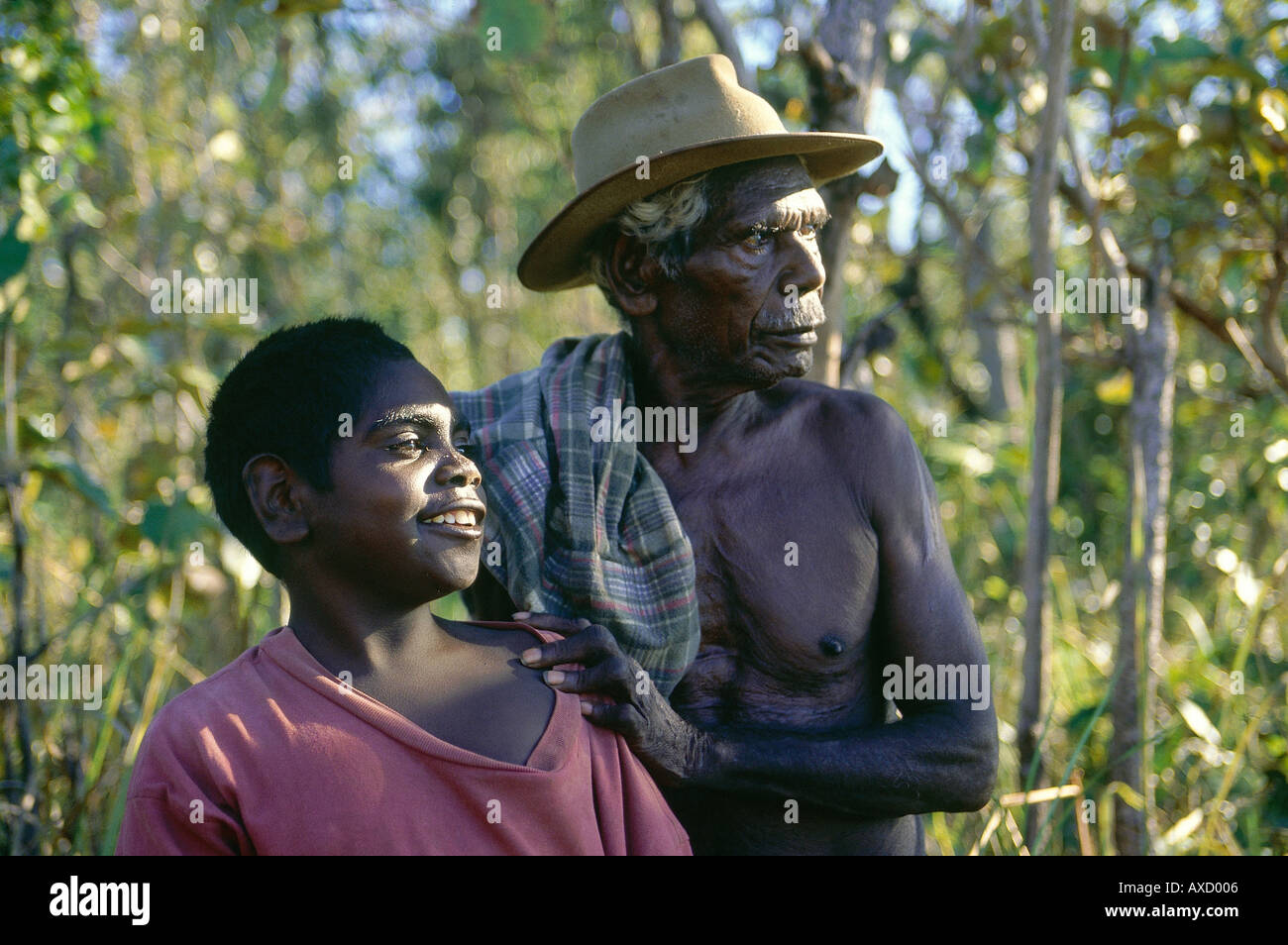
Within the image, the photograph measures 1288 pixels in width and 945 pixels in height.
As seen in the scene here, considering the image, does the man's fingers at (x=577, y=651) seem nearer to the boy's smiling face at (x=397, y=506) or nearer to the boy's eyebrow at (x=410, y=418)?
the boy's smiling face at (x=397, y=506)

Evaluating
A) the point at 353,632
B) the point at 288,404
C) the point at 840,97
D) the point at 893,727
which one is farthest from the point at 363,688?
the point at 840,97

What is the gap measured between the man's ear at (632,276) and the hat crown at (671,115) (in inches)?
6.0

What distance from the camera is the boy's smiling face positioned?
174 centimetres

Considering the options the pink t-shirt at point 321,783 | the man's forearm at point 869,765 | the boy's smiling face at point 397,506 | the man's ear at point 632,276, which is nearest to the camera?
the pink t-shirt at point 321,783

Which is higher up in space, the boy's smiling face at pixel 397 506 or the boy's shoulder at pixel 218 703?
the boy's smiling face at pixel 397 506

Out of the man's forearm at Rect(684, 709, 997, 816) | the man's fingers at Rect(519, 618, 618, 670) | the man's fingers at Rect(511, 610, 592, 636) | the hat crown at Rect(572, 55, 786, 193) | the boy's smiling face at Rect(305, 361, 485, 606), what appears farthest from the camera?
the hat crown at Rect(572, 55, 786, 193)

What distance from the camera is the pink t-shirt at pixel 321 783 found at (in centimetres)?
162

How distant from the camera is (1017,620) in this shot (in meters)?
4.96

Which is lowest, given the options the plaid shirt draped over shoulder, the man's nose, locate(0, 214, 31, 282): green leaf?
the plaid shirt draped over shoulder

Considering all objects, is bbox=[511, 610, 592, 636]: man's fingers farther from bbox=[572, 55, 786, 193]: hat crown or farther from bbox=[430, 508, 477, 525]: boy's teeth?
bbox=[572, 55, 786, 193]: hat crown

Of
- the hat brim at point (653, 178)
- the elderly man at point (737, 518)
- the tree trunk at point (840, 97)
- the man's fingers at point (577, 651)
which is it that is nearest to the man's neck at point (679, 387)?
the elderly man at point (737, 518)

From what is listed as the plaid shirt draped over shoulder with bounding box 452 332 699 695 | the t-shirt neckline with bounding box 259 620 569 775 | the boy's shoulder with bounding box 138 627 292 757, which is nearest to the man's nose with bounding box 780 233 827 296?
the plaid shirt draped over shoulder with bounding box 452 332 699 695

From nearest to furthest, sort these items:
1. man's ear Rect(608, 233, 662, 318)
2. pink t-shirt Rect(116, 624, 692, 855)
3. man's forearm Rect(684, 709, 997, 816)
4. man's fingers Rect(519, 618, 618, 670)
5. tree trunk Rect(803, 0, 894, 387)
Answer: pink t-shirt Rect(116, 624, 692, 855), man's fingers Rect(519, 618, 618, 670), man's forearm Rect(684, 709, 997, 816), man's ear Rect(608, 233, 662, 318), tree trunk Rect(803, 0, 894, 387)
